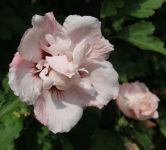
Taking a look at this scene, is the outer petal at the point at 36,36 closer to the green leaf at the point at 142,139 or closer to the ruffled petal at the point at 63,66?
the ruffled petal at the point at 63,66

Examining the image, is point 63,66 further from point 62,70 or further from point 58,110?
point 58,110

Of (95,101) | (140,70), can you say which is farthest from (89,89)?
(140,70)

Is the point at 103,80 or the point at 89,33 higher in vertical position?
the point at 89,33

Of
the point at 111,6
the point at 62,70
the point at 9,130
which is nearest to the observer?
the point at 62,70

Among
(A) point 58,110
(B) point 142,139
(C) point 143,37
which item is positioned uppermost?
(A) point 58,110

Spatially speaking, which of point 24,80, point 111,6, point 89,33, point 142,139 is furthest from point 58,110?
point 142,139

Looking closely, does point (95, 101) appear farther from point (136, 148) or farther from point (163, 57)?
point (163, 57)

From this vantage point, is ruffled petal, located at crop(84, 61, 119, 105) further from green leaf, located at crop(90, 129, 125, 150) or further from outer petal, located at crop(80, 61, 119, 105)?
green leaf, located at crop(90, 129, 125, 150)
